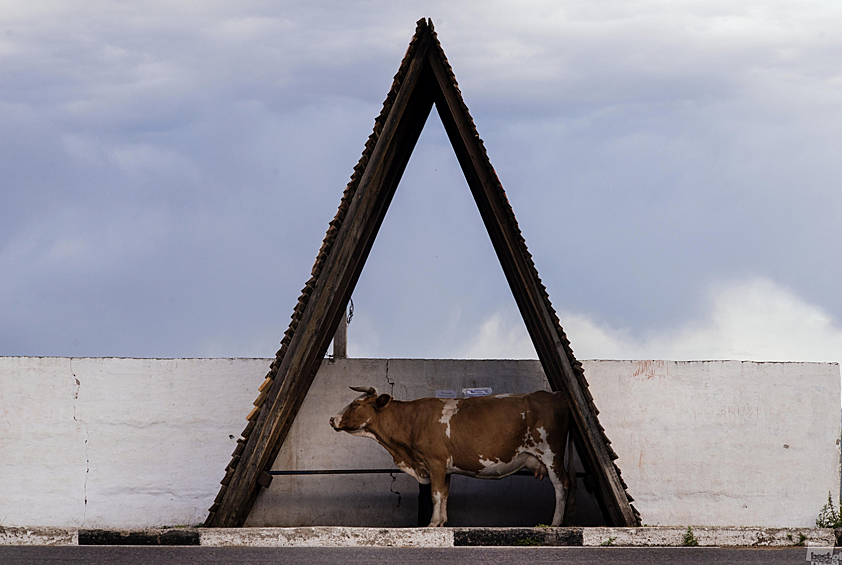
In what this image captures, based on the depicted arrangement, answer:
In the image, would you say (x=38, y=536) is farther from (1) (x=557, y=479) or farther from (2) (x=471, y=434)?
(1) (x=557, y=479)

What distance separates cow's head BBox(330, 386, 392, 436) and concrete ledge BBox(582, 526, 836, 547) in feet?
8.02

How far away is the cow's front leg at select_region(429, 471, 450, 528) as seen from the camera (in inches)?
352

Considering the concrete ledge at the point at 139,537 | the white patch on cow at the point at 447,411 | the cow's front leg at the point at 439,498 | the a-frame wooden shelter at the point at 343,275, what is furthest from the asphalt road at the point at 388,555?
the white patch on cow at the point at 447,411

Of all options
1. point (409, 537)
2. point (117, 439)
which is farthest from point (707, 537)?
point (117, 439)

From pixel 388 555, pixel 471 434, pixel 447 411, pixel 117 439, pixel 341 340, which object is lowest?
pixel 388 555

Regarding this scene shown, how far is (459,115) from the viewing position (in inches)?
332

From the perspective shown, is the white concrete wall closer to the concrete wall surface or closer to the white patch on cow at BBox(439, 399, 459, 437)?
the concrete wall surface

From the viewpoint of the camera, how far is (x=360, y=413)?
9.22 meters

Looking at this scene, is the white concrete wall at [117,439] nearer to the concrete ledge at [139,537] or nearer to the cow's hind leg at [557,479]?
the concrete ledge at [139,537]

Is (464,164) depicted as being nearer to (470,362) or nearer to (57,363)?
(470,362)

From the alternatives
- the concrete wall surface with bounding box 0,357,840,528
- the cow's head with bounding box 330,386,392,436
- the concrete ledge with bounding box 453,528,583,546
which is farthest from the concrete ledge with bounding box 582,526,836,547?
the cow's head with bounding box 330,386,392,436

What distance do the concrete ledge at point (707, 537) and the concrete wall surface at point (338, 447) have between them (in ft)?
6.71

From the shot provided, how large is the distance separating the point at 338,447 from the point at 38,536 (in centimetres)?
331

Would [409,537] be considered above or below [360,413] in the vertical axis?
below
